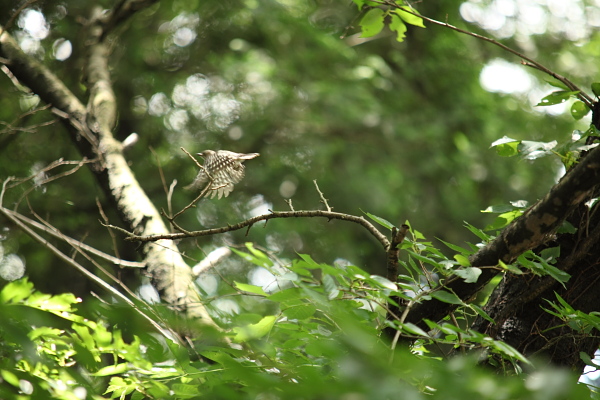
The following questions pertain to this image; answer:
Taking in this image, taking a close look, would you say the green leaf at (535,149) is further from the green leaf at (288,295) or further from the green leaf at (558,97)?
the green leaf at (288,295)

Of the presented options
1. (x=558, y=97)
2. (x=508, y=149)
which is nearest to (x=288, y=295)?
(x=508, y=149)

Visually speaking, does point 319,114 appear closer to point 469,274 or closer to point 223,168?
point 223,168

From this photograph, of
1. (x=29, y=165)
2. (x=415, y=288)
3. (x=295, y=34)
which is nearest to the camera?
(x=415, y=288)

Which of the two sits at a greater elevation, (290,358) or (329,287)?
(329,287)

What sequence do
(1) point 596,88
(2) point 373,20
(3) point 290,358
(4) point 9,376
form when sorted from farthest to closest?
1. (2) point 373,20
2. (1) point 596,88
3. (3) point 290,358
4. (4) point 9,376

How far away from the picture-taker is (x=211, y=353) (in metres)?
1.01

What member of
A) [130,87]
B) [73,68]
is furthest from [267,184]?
[73,68]

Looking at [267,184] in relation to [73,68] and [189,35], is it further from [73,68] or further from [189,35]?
[73,68]

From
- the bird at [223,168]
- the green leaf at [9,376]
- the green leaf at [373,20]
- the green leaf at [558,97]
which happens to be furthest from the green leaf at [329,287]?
the green leaf at [373,20]

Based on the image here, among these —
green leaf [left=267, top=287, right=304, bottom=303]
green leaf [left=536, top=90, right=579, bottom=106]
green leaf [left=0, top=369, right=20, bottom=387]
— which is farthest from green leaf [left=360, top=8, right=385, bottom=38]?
green leaf [left=0, top=369, right=20, bottom=387]

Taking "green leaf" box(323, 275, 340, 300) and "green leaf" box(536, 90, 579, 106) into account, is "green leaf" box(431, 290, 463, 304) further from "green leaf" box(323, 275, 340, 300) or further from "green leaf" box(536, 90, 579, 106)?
"green leaf" box(536, 90, 579, 106)

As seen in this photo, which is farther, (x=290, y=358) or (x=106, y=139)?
(x=106, y=139)

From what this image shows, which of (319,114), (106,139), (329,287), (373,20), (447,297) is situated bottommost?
(319,114)

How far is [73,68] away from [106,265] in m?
1.18
